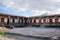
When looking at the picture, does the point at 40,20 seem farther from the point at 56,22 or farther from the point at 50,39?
the point at 50,39

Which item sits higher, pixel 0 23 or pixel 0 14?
pixel 0 14

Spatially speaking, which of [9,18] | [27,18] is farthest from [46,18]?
[9,18]

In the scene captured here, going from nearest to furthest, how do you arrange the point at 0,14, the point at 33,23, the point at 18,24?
the point at 0,14 → the point at 18,24 → the point at 33,23

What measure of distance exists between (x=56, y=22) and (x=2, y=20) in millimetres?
14011

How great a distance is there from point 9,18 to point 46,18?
10781 mm

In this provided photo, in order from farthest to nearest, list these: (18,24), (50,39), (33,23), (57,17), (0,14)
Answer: (33,23) < (18,24) < (57,17) < (0,14) < (50,39)

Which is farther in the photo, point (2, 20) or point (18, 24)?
point (18, 24)

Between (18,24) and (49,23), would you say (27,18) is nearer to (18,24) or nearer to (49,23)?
(18,24)

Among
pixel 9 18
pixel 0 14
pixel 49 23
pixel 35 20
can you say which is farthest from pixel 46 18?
pixel 0 14

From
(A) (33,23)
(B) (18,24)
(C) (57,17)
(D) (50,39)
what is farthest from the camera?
(A) (33,23)

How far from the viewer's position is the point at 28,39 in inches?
481

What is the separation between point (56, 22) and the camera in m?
32.5

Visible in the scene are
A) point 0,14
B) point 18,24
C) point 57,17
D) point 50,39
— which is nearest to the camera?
point 50,39

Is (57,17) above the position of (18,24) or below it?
above
